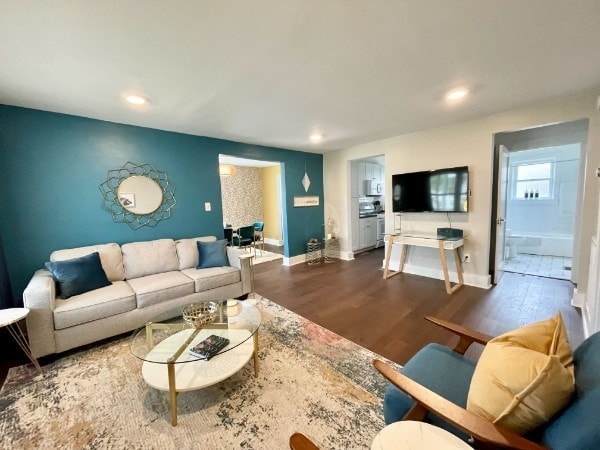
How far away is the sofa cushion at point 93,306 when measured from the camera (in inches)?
80.4

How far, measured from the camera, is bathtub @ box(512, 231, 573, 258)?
4.78 m

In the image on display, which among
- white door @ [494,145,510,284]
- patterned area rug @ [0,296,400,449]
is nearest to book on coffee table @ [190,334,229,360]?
patterned area rug @ [0,296,400,449]

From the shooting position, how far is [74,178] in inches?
108

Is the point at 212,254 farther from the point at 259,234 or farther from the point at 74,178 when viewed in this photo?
the point at 259,234

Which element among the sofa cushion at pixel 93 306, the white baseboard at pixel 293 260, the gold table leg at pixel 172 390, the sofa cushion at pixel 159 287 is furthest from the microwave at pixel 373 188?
the gold table leg at pixel 172 390

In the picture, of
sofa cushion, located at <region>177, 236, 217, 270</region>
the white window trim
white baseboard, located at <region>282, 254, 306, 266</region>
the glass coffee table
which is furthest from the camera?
the white window trim

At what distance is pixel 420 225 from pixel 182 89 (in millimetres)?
3739

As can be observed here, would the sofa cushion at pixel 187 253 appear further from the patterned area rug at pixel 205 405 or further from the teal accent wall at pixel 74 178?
the patterned area rug at pixel 205 405

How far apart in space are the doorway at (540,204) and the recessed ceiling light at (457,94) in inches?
67.2

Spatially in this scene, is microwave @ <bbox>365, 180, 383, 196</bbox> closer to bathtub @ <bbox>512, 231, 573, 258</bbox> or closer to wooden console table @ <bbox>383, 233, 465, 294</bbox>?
wooden console table @ <bbox>383, 233, 465, 294</bbox>

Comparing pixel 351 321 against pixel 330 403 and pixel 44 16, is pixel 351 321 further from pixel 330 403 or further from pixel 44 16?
pixel 44 16

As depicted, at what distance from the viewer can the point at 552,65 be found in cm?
193

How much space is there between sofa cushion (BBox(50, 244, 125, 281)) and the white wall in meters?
3.98

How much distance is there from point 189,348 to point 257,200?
225 inches
